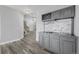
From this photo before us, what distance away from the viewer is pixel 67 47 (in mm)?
2836

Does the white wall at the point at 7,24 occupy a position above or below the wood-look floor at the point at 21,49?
above

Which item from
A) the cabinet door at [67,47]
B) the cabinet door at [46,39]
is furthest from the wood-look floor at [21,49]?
the cabinet door at [67,47]

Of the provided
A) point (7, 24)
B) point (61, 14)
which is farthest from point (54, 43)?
point (7, 24)

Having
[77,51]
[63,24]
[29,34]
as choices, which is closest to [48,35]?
[63,24]

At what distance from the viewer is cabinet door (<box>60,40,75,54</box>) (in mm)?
2677

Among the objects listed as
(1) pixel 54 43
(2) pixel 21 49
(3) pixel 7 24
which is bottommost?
(2) pixel 21 49

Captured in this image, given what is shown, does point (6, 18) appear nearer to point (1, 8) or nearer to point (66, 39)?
point (1, 8)

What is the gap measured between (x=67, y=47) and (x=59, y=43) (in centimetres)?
45

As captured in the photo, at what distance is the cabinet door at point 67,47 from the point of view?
2.68 metres

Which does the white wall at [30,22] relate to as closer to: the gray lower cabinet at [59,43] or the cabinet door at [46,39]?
the gray lower cabinet at [59,43]

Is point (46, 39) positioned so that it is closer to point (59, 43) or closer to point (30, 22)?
point (59, 43)

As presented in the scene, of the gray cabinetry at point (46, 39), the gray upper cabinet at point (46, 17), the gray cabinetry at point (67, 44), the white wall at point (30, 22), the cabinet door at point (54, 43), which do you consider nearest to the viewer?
the gray cabinetry at point (67, 44)

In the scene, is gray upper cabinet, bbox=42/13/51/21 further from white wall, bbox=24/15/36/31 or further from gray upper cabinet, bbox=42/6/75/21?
white wall, bbox=24/15/36/31

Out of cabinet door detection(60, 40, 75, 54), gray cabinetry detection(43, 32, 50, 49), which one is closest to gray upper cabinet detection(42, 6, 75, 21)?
gray cabinetry detection(43, 32, 50, 49)
